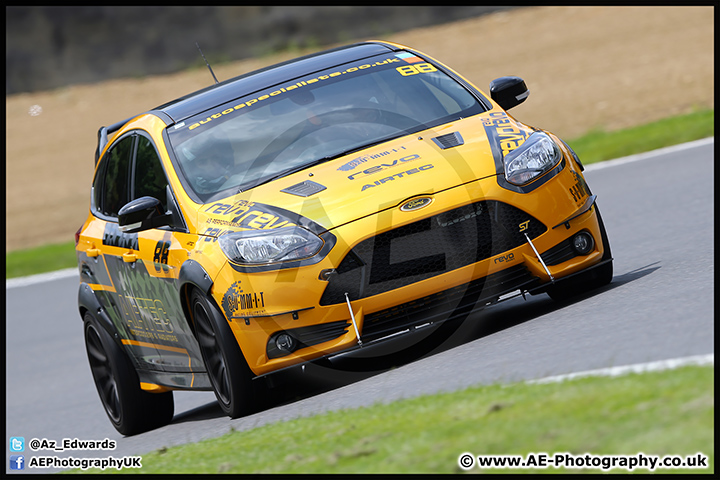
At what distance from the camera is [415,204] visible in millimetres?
5469

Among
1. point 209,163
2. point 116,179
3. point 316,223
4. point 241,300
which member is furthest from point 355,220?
point 116,179

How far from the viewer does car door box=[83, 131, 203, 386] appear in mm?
6086

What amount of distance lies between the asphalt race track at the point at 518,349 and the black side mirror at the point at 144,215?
1.10m

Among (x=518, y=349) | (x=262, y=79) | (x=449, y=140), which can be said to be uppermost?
(x=262, y=79)

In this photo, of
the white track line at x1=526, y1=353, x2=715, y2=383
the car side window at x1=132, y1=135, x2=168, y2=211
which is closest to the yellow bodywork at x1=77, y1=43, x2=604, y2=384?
the car side window at x1=132, y1=135, x2=168, y2=211

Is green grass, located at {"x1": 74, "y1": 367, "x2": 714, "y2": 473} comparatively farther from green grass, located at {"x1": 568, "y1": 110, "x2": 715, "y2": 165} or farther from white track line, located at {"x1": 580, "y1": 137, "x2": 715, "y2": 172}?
green grass, located at {"x1": 568, "y1": 110, "x2": 715, "y2": 165}

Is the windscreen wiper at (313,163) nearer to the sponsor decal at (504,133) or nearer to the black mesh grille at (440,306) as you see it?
the sponsor decal at (504,133)

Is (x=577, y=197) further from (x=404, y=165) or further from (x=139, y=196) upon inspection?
(x=139, y=196)

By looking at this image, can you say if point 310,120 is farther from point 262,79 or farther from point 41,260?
point 41,260

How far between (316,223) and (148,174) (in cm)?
161

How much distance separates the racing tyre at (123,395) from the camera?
7.05m

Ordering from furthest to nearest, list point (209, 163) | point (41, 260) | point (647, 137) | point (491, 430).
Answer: point (41, 260) → point (647, 137) → point (209, 163) → point (491, 430)

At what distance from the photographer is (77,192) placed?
713 inches
